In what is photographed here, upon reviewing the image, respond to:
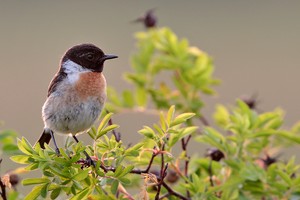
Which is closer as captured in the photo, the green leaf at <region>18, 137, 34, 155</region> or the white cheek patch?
the green leaf at <region>18, 137, 34, 155</region>

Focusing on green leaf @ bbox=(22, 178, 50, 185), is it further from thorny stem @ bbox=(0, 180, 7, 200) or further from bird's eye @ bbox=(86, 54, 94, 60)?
bird's eye @ bbox=(86, 54, 94, 60)

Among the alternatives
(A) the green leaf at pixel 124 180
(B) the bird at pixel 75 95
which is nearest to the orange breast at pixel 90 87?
(B) the bird at pixel 75 95

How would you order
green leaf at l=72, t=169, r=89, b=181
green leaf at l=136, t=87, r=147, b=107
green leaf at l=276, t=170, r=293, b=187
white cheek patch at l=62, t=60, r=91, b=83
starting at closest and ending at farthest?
green leaf at l=72, t=169, r=89, b=181
green leaf at l=276, t=170, r=293, b=187
white cheek patch at l=62, t=60, r=91, b=83
green leaf at l=136, t=87, r=147, b=107

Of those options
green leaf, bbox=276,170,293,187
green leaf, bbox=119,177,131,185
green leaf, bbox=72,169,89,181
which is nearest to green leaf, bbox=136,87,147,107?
green leaf, bbox=276,170,293,187

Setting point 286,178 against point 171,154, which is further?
point 286,178

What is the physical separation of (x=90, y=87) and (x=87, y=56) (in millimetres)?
264

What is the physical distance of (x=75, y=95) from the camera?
16.9ft

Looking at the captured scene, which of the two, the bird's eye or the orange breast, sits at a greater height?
the bird's eye

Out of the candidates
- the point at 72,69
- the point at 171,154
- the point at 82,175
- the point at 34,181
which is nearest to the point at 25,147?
the point at 34,181

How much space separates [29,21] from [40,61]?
3.89 metres

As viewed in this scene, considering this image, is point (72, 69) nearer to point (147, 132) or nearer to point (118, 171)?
point (147, 132)

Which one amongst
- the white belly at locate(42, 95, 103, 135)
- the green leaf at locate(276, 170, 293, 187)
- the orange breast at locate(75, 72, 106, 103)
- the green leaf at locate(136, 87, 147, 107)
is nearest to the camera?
the green leaf at locate(276, 170, 293, 187)

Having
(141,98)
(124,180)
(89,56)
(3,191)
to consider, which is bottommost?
(141,98)

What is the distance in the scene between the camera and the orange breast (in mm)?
5160
